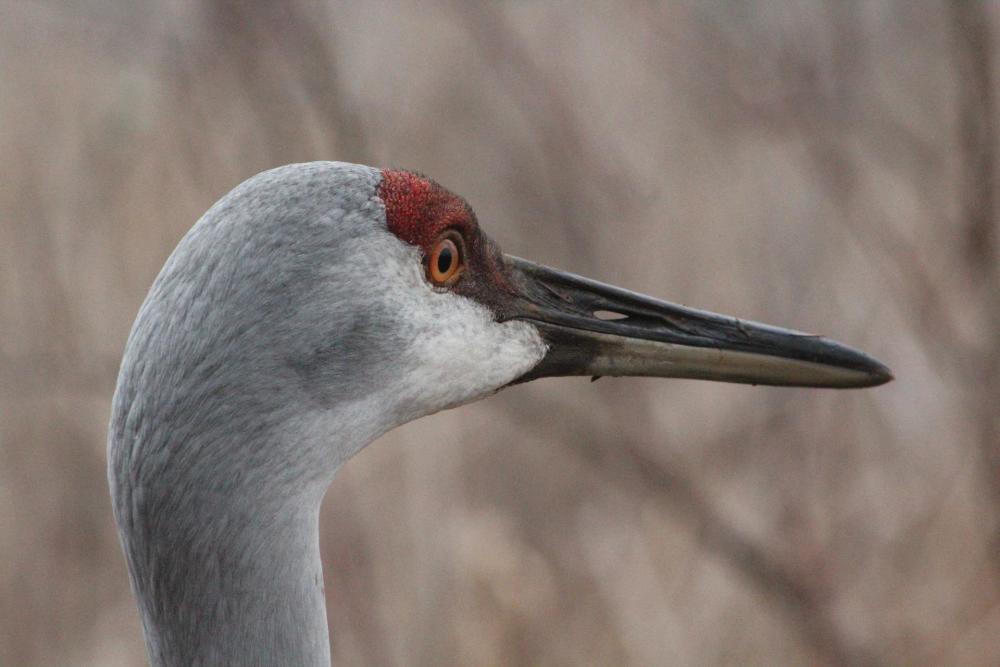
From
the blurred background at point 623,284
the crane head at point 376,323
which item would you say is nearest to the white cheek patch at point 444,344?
the crane head at point 376,323

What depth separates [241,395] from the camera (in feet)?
5.70

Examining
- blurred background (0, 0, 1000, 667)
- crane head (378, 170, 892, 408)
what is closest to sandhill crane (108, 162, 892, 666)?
crane head (378, 170, 892, 408)

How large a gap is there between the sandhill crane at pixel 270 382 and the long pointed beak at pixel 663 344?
0.83ft

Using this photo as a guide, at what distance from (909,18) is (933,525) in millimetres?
2461

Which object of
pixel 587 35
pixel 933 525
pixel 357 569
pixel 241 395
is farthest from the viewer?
pixel 587 35

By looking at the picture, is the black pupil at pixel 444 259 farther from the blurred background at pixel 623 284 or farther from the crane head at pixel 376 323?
the blurred background at pixel 623 284

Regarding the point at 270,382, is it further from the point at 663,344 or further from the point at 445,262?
the point at 663,344

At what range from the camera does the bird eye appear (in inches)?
79.5

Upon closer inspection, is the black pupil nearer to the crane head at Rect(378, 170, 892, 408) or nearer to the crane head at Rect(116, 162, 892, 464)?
the crane head at Rect(116, 162, 892, 464)

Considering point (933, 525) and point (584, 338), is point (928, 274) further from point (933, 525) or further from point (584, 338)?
point (584, 338)

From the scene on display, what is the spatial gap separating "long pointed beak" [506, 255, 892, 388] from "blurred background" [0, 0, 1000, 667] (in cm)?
213

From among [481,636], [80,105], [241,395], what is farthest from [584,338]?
[80,105]

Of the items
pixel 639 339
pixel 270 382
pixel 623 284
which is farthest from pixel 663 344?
pixel 623 284

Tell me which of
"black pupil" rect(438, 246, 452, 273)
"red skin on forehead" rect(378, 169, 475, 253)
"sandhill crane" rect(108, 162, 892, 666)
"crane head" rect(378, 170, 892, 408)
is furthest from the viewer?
"crane head" rect(378, 170, 892, 408)
